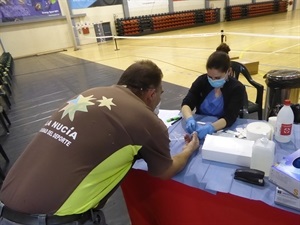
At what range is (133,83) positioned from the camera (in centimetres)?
109

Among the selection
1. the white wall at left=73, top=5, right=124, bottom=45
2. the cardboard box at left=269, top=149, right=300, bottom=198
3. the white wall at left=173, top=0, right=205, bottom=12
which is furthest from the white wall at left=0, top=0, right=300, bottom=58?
the cardboard box at left=269, top=149, right=300, bottom=198

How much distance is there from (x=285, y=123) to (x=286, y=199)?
465mm

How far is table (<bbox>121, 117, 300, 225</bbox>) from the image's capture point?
932 mm

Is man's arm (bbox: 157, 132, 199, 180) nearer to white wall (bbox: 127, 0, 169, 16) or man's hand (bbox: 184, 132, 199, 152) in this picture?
man's hand (bbox: 184, 132, 199, 152)

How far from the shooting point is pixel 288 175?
826 mm

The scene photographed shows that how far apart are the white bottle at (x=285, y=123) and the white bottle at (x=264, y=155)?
0.88ft

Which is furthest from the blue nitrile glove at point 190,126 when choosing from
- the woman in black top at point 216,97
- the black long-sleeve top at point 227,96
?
the black long-sleeve top at point 227,96

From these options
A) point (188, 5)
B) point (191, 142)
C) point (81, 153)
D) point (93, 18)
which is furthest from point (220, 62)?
point (188, 5)

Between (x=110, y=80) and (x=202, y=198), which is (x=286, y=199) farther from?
(x=110, y=80)

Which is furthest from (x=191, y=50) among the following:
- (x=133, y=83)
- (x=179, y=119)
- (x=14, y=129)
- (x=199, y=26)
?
(x=199, y=26)

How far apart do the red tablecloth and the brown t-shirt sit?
0.99ft

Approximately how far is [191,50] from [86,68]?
133 inches

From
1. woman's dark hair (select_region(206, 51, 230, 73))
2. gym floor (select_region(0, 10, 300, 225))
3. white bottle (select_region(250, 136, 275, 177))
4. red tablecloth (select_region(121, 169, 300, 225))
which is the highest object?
woman's dark hair (select_region(206, 51, 230, 73))

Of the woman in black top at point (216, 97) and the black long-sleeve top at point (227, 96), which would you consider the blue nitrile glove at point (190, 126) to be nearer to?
the woman in black top at point (216, 97)
